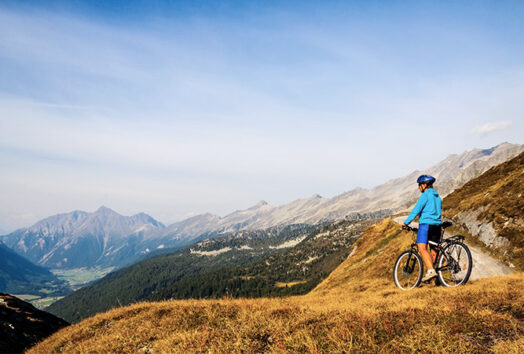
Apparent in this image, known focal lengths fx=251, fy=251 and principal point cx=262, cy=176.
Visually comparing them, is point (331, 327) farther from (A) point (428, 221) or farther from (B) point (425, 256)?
(A) point (428, 221)

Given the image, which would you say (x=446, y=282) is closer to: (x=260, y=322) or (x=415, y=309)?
(x=415, y=309)

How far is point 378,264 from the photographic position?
74.7 ft

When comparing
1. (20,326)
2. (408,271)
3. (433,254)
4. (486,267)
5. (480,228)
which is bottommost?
(486,267)

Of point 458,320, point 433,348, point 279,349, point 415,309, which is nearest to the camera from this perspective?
point 433,348

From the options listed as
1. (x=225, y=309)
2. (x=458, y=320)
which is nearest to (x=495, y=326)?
(x=458, y=320)

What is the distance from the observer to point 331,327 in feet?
20.4

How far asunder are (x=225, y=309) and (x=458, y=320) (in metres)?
6.70

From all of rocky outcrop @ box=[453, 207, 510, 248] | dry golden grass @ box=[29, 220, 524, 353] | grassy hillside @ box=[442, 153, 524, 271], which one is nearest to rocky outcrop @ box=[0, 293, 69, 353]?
dry golden grass @ box=[29, 220, 524, 353]

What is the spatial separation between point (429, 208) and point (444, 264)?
2.51 meters

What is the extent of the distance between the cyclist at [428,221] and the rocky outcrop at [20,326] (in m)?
16.3

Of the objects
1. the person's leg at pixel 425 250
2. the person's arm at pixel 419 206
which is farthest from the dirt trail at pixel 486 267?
the person's arm at pixel 419 206

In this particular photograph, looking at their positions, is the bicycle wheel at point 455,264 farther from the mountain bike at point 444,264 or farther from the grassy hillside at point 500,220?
the grassy hillside at point 500,220

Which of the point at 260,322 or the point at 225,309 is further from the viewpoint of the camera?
the point at 225,309

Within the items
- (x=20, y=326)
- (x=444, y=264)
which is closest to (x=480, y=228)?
→ (x=444, y=264)
